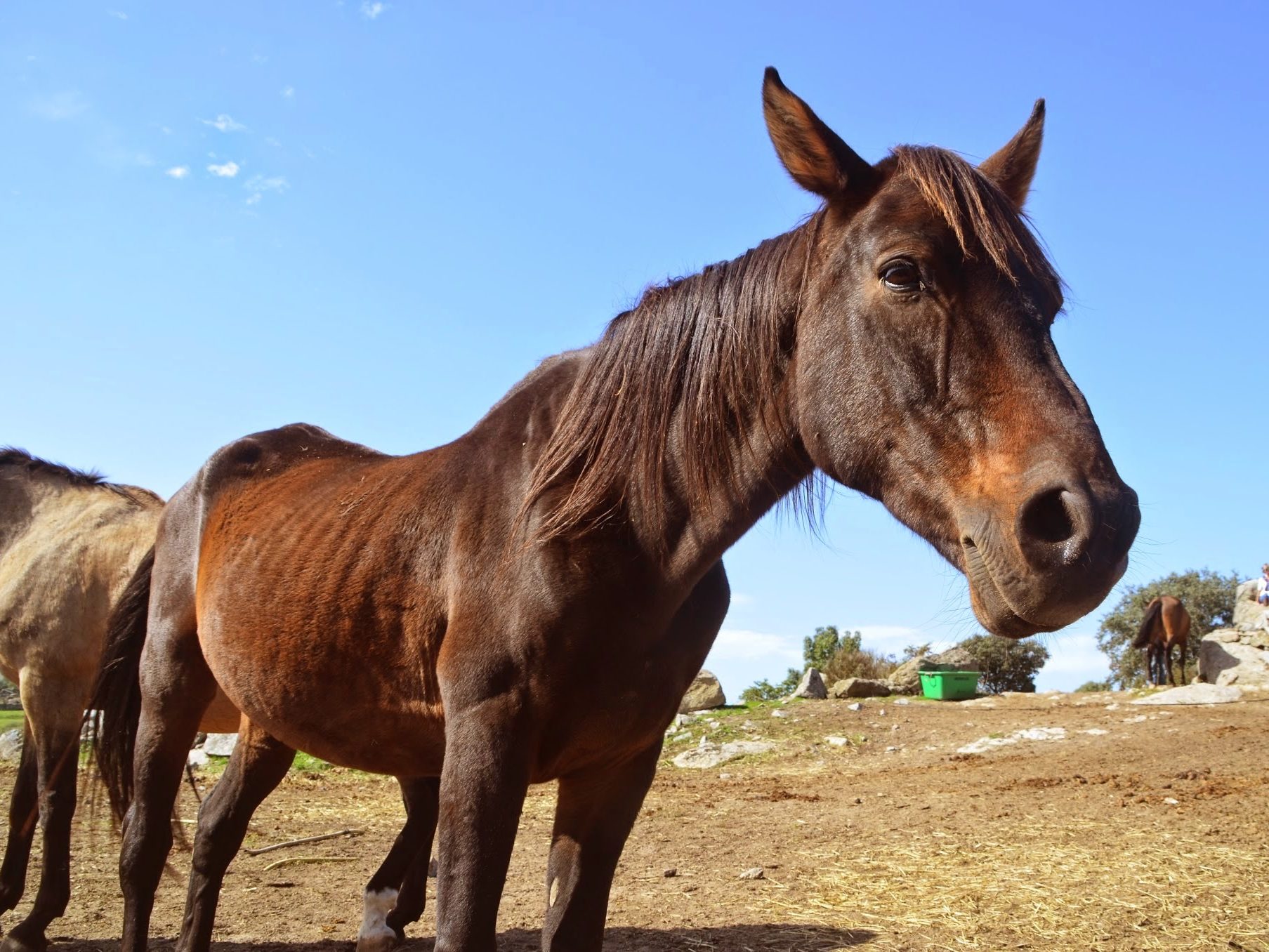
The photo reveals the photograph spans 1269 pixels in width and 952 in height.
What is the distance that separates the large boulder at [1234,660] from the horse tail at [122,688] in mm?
17114

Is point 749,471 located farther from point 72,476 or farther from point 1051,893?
point 72,476

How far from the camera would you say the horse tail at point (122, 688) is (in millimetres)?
4684

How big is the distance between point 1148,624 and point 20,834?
2161 cm

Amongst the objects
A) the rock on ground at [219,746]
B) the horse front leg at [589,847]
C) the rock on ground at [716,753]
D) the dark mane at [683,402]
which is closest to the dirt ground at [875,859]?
the rock on ground at [716,753]

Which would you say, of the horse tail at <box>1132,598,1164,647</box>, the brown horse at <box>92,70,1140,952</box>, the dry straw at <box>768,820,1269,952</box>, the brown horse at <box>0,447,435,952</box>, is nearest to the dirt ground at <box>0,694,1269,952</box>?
the dry straw at <box>768,820,1269,952</box>

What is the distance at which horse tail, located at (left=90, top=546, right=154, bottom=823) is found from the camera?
4.68 metres

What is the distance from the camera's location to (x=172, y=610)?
4.00 meters

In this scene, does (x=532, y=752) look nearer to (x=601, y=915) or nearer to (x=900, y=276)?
(x=601, y=915)

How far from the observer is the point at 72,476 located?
262 inches

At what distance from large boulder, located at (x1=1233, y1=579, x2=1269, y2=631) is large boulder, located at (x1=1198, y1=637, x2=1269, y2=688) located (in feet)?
1.81

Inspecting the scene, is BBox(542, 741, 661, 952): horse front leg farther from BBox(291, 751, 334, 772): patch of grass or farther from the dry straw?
BBox(291, 751, 334, 772): patch of grass

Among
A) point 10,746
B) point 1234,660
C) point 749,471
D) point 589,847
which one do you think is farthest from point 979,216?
point 1234,660

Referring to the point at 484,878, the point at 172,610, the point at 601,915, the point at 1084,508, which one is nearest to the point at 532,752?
the point at 484,878

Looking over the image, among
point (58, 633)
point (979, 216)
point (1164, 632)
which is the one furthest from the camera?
point (1164, 632)
